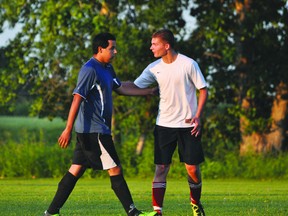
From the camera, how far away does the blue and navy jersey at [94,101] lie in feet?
38.9

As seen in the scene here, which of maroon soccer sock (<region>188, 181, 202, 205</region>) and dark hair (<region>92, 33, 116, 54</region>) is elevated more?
dark hair (<region>92, 33, 116, 54</region>)

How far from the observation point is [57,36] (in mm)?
28984

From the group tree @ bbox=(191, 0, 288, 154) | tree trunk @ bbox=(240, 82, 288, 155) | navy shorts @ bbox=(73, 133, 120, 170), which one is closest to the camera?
navy shorts @ bbox=(73, 133, 120, 170)

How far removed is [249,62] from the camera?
2998cm

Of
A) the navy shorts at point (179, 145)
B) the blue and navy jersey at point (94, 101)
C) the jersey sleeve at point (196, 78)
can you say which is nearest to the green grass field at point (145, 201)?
the navy shorts at point (179, 145)

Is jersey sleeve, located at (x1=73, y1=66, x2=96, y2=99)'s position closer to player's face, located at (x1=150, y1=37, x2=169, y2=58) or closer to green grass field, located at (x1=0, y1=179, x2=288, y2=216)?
player's face, located at (x1=150, y1=37, x2=169, y2=58)

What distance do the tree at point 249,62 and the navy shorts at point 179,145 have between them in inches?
629

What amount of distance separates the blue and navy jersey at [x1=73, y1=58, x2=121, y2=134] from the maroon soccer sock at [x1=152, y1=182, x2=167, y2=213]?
1.35 metres

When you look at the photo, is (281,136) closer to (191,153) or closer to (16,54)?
(16,54)

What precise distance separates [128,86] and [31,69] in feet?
58.7

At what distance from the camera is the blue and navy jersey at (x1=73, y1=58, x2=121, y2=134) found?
11852 millimetres

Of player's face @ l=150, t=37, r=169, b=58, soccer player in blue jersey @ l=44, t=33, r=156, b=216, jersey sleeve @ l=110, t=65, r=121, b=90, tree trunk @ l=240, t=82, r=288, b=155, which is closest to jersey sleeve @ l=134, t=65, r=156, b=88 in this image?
player's face @ l=150, t=37, r=169, b=58

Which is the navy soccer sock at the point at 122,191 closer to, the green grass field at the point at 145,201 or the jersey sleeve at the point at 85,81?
the jersey sleeve at the point at 85,81

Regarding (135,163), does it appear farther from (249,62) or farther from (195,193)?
(195,193)
